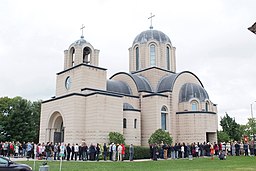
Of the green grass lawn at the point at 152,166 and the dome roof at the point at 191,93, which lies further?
the dome roof at the point at 191,93

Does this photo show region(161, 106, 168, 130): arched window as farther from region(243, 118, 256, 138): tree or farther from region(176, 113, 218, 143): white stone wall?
region(243, 118, 256, 138): tree

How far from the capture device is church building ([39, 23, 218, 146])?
29078mm

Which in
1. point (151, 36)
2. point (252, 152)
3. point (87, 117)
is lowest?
point (252, 152)

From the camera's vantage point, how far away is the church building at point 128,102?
1145 inches

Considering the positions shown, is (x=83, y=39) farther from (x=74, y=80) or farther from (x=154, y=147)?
(x=154, y=147)

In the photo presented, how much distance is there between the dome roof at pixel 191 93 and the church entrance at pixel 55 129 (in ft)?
48.3

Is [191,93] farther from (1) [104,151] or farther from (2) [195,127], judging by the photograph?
(1) [104,151]

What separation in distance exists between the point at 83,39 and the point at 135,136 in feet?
40.6

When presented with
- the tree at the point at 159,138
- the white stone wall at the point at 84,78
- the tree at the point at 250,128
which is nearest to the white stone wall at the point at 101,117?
the white stone wall at the point at 84,78

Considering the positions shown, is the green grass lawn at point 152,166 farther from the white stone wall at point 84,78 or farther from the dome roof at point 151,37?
the dome roof at point 151,37

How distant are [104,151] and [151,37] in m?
20.0

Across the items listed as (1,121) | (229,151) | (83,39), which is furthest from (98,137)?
(1,121)

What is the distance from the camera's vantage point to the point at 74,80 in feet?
105

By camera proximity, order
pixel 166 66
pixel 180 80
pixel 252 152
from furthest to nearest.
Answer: pixel 166 66
pixel 180 80
pixel 252 152
